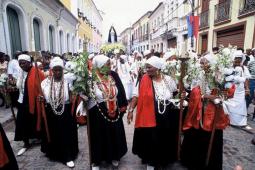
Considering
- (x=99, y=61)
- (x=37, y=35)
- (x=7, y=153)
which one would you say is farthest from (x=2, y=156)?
(x=37, y=35)

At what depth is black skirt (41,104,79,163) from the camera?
12.1 ft

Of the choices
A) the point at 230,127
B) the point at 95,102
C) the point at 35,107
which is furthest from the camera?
the point at 230,127

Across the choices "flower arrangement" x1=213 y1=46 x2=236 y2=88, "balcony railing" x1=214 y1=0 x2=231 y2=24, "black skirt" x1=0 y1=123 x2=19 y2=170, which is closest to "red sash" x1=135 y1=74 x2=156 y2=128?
"flower arrangement" x1=213 y1=46 x2=236 y2=88

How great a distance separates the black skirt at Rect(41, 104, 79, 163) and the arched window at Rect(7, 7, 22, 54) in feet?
20.9

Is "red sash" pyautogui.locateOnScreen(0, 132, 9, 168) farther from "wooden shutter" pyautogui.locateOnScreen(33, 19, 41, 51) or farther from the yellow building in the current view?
the yellow building

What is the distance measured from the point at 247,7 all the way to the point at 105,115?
10262 millimetres

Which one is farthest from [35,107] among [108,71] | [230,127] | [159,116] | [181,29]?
[181,29]

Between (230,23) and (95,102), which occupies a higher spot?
(230,23)

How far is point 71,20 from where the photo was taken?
18453mm

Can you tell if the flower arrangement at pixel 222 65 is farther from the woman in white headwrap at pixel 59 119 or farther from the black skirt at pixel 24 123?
the black skirt at pixel 24 123

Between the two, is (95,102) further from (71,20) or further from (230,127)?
(71,20)

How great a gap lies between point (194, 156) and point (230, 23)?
10909 mm

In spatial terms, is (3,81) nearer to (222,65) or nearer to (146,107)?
(146,107)

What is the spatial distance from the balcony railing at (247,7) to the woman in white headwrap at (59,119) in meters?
9.90
